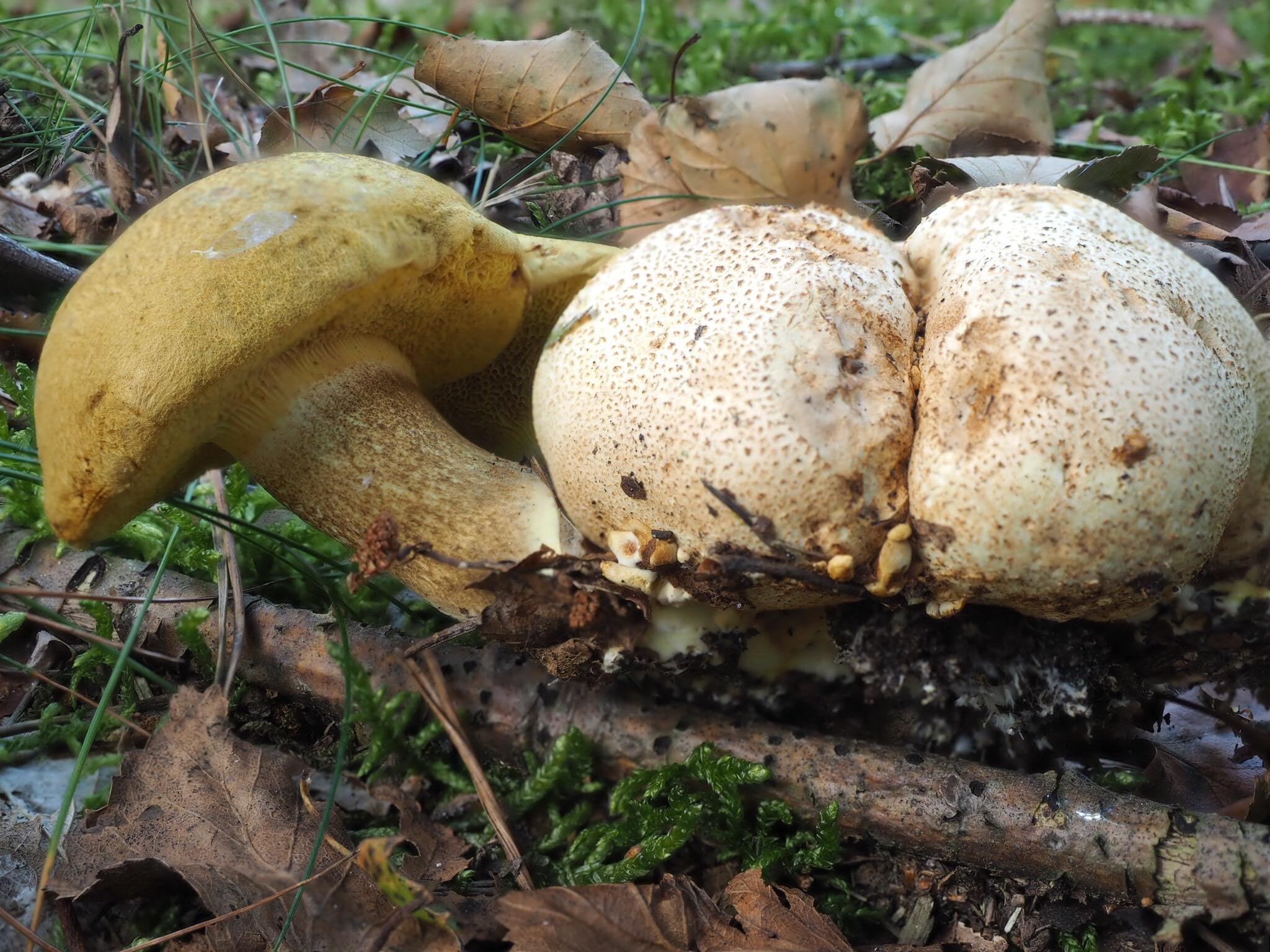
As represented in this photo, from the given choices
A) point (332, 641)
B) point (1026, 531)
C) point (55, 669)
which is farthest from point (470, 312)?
point (55, 669)

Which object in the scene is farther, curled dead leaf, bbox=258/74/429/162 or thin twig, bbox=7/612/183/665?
curled dead leaf, bbox=258/74/429/162

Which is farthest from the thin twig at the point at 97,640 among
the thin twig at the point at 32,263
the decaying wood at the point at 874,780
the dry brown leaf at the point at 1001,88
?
the dry brown leaf at the point at 1001,88

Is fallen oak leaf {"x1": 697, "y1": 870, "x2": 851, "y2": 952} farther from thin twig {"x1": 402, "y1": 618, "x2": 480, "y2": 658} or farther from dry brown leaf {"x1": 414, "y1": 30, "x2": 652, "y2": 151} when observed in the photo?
dry brown leaf {"x1": 414, "y1": 30, "x2": 652, "y2": 151}

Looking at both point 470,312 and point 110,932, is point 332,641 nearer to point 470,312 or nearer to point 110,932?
point 110,932

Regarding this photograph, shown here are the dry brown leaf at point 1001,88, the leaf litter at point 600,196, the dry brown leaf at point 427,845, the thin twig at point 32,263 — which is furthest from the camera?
the dry brown leaf at point 1001,88

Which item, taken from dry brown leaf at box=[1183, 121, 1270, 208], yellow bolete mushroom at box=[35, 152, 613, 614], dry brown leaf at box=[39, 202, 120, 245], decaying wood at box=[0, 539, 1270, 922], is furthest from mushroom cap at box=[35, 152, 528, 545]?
dry brown leaf at box=[1183, 121, 1270, 208]

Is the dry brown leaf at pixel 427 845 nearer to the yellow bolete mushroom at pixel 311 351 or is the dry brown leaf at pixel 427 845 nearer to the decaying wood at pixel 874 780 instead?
the decaying wood at pixel 874 780
